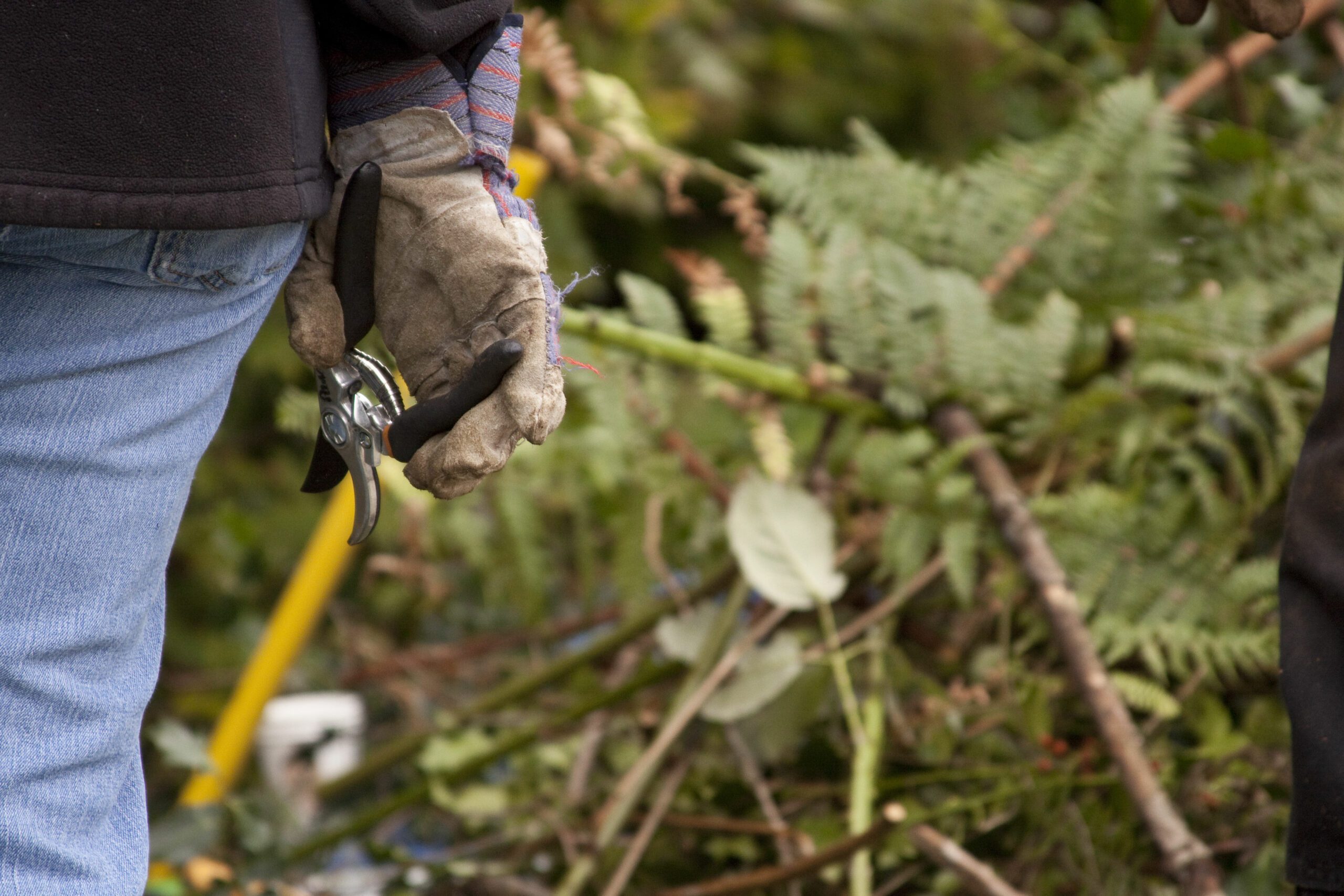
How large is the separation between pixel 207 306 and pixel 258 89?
164 millimetres

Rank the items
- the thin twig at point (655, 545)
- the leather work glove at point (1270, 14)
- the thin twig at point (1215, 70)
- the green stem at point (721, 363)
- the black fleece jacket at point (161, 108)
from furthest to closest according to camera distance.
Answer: the thin twig at point (1215, 70), the thin twig at point (655, 545), the green stem at point (721, 363), the leather work glove at point (1270, 14), the black fleece jacket at point (161, 108)

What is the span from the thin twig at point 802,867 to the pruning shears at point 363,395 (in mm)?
726

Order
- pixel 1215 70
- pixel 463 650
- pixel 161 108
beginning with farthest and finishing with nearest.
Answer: pixel 463 650 < pixel 1215 70 < pixel 161 108

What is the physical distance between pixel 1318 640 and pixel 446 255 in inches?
28.0

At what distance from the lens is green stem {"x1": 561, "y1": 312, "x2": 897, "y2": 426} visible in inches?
62.2

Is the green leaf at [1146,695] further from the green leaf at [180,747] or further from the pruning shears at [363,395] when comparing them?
the green leaf at [180,747]

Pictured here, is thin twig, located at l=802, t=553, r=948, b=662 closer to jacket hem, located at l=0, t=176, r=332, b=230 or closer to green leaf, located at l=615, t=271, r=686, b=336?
green leaf, located at l=615, t=271, r=686, b=336

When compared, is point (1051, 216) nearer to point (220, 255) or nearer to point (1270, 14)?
point (1270, 14)

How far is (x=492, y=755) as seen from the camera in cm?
178

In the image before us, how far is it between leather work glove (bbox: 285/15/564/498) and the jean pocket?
7 centimetres

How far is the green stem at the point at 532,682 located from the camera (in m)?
1.82

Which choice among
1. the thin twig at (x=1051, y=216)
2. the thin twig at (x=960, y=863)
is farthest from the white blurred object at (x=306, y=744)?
the thin twig at (x=1051, y=216)

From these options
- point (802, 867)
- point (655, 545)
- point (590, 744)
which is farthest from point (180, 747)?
point (802, 867)

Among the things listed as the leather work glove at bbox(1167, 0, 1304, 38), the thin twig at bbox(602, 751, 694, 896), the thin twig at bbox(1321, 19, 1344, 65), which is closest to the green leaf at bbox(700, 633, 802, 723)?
the thin twig at bbox(602, 751, 694, 896)
